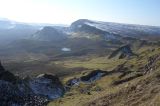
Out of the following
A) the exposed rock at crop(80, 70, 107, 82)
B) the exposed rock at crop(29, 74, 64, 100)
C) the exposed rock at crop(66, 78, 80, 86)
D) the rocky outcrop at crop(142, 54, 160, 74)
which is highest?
the rocky outcrop at crop(142, 54, 160, 74)

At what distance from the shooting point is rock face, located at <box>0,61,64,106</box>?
241ft

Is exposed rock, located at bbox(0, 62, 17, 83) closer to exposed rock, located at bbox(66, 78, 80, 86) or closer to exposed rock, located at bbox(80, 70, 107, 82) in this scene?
exposed rock, located at bbox(66, 78, 80, 86)

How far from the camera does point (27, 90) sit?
84.1 meters

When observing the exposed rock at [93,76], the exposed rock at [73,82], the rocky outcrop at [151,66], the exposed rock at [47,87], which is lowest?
the exposed rock at [73,82]

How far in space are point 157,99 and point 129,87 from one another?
38.4ft

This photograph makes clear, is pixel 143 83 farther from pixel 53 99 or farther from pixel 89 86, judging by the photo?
pixel 89 86

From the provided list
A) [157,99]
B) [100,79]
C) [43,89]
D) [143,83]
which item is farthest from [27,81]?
[157,99]

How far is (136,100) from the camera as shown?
5453 centimetres

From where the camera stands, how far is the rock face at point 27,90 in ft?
241

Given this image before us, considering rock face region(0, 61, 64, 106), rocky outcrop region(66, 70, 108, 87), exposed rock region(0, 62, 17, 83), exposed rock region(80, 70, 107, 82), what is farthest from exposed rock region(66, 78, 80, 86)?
exposed rock region(0, 62, 17, 83)

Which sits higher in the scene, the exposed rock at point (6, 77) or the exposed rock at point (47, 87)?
the exposed rock at point (6, 77)

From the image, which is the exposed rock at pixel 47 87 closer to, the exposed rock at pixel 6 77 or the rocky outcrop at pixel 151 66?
the exposed rock at pixel 6 77

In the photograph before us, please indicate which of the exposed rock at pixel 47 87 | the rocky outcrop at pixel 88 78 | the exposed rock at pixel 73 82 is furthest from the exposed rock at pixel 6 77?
the rocky outcrop at pixel 88 78

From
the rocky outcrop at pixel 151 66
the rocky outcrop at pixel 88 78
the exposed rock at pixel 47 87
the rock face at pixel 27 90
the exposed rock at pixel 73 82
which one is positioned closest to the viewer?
the rock face at pixel 27 90
